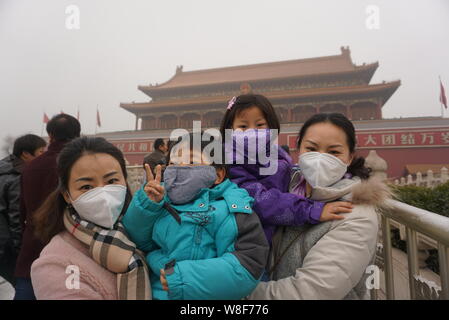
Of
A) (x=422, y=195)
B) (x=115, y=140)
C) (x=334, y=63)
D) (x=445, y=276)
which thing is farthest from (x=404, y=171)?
(x=115, y=140)

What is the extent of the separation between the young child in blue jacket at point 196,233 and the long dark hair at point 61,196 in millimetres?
206

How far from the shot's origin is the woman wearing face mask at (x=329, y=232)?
2.85ft

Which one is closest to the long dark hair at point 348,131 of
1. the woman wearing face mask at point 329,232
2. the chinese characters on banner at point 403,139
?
the woman wearing face mask at point 329,232

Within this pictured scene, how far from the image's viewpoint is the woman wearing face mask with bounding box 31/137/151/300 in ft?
2.82

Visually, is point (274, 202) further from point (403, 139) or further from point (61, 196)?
point (403, 139)

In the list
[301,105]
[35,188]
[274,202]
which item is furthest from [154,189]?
[301,105]

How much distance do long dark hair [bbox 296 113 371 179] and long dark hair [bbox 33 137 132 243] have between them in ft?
2.75

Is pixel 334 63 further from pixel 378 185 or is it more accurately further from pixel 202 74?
pixel 378 185


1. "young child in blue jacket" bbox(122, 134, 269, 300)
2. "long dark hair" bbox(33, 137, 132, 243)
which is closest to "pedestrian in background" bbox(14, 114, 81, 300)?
"long dark hair" bbox(33, 137, 132, 243)

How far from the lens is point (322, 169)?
1.00 meters

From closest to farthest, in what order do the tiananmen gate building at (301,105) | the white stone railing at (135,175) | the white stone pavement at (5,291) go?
the white stone pavement at (5,291)
the white stone railing at (135,175)
the tiananmen gate building at (301,105)

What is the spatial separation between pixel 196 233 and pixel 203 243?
4 cm

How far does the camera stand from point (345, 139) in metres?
1.08

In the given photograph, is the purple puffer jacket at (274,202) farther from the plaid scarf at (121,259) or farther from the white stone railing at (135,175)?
the white stone railing at (135,175)
